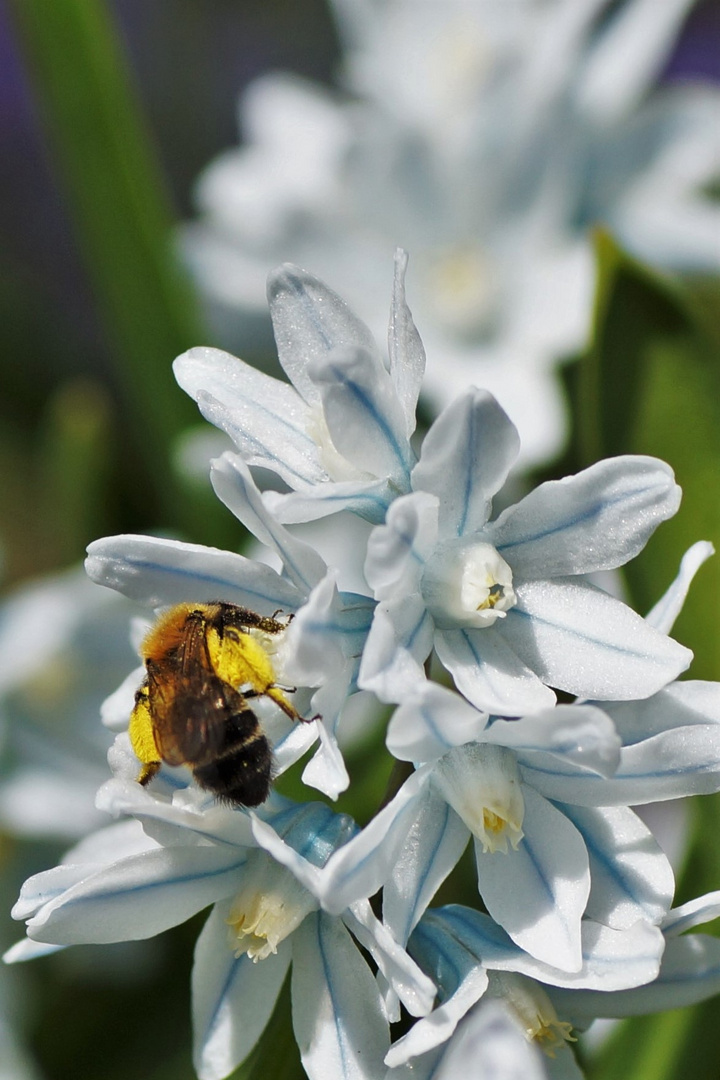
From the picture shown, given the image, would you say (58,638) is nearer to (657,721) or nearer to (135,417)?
(135,417)

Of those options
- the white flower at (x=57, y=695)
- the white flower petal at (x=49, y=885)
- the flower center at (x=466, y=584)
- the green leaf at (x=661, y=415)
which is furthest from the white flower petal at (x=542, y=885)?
the white flower at (x=57, y=695)

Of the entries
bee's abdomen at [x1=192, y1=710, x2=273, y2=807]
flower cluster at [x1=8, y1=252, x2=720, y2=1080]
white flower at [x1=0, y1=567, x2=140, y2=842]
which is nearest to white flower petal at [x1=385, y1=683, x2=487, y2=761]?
flower cluster at [x1=8, y1=252, x2=720, y2=1080]

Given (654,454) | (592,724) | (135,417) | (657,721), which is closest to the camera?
(592,724)

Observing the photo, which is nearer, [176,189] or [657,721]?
[657,721]

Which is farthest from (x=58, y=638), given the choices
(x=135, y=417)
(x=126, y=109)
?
(x=126, y=109)

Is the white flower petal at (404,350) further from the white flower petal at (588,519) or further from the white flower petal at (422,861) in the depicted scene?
the white flower petal at (422,861)

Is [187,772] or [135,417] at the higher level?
[187,772]

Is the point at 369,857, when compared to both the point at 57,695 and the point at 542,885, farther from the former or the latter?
the point at 57,695
